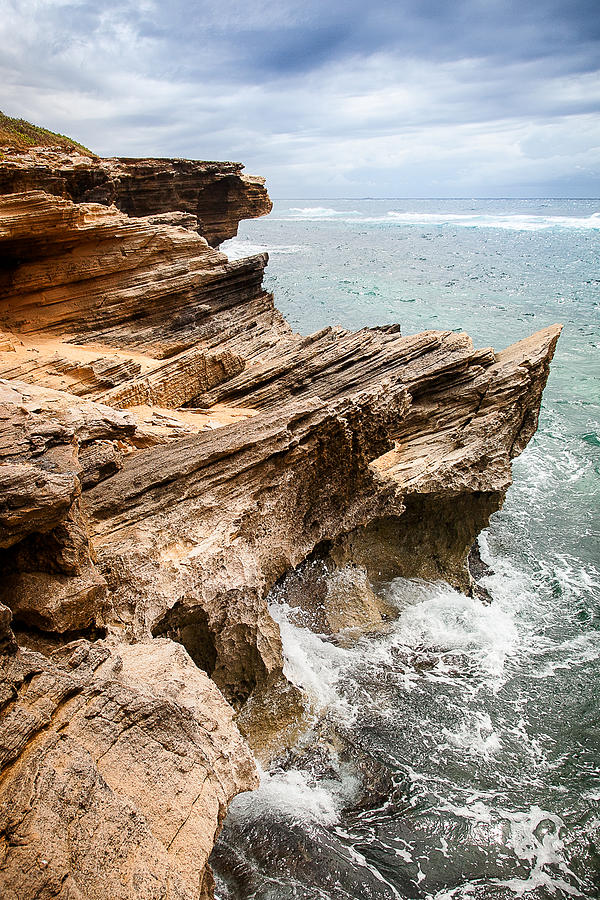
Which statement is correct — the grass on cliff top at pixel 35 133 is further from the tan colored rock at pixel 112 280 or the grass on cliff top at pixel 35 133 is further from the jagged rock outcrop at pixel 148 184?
the tan colored rock at pixel 112 280

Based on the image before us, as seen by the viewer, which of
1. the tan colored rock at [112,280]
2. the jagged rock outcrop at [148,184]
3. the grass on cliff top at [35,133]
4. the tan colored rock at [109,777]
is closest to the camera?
the tan colored rock at [109,777]

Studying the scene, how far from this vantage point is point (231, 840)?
7562 mm

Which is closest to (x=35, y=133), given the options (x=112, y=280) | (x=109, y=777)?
(x=112, y=280)

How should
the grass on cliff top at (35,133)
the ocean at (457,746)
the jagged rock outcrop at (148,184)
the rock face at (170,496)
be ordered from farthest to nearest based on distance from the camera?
1. the grass on cliff top at (35,133)
2. the jagged rock outcrop at (148,184)
3. the ocean at (457,746)
4. the rock face at (170,496)

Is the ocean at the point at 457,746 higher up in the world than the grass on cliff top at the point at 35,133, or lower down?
lower down

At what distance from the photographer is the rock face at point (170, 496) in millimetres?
4793

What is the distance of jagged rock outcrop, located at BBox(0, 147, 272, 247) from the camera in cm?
1431

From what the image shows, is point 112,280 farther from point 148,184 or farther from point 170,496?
point 170,496

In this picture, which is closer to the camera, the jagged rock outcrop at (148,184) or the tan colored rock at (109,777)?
the tan colored rock at (109,777)

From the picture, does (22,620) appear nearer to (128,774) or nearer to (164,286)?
(128,774)

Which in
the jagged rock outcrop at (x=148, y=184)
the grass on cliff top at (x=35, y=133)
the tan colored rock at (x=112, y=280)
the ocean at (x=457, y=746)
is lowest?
the ocean at (x=457, y=746)

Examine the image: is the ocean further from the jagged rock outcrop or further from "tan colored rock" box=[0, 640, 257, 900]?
the jagged rock outcrop

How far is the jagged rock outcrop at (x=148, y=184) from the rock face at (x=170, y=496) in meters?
0.10

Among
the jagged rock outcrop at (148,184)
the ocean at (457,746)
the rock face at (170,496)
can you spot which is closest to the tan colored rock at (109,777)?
the rock face at (170,496)
